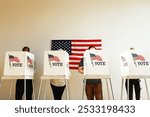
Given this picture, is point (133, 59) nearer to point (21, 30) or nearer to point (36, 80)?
point (36, 80)

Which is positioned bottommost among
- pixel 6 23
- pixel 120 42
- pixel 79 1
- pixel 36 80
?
pixel 36 80

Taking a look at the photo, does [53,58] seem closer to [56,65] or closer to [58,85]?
[56,65]

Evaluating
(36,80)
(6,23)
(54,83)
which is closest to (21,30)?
(6,23)

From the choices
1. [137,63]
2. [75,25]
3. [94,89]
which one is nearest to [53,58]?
[94,89]

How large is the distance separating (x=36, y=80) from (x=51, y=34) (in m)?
1.13

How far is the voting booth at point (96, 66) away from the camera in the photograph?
4156 millimetres

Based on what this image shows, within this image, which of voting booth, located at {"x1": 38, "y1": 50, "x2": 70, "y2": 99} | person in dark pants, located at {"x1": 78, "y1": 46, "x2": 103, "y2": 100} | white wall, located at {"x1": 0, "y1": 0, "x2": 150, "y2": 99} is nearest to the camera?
voting booth, located at {"x1": 38, "y1": 50, "x2": 70, "y2": 99}

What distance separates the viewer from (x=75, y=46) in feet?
19.8

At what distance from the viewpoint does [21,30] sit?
20.5 ft

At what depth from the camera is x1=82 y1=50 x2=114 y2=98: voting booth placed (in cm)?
416

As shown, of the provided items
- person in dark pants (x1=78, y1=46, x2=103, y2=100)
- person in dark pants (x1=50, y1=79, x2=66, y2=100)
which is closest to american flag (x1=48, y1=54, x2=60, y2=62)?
person in dark pants (x1=50, y1=79, x2=66, y2=100)

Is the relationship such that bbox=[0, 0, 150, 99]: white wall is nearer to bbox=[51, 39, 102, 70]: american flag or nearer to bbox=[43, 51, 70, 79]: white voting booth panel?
bbox=[51, 39, 102, 70]: american flag

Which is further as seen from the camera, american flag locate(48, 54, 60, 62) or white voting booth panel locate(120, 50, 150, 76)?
american flag locate(48, 54, 60, 62)

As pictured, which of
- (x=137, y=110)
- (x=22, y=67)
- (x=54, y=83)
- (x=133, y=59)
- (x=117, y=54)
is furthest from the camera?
(x=117, y=54)
